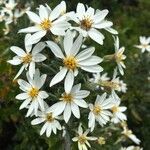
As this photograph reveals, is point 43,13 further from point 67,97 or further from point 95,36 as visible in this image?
point 67,97

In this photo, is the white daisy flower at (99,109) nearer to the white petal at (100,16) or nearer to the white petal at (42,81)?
the white petal at (42,81)

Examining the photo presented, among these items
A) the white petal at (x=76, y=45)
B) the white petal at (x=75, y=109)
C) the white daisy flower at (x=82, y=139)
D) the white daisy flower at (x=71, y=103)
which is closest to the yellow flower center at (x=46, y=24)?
the white petal at (x=76, y=45)

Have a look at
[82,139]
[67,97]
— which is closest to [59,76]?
[67,97]

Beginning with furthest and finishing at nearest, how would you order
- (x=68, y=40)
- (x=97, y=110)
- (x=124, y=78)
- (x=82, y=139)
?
1. (x=124, y=78)
2. (x=82, y=139)
3. (x=97, y=110)
4. (x=68, y=40)

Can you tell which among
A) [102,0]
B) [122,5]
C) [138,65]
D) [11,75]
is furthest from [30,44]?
[122,5]

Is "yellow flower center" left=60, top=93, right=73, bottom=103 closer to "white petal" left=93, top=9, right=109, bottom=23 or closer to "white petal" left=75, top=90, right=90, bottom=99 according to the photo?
"white petal" left=75, top=90, right=90, bottom=99
